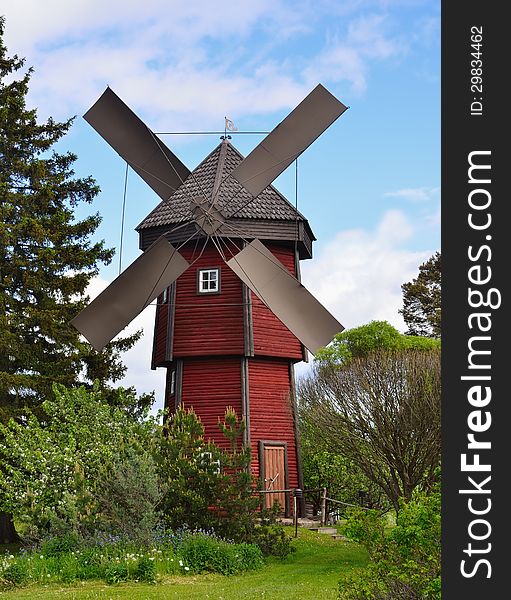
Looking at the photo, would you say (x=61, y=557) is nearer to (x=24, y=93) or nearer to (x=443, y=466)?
(x=443, y=466)

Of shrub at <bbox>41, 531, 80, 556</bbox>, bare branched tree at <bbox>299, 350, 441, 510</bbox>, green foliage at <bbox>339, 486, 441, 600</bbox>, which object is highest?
bare branched tree at <bbox>299, 350, 441, 510</bbox>

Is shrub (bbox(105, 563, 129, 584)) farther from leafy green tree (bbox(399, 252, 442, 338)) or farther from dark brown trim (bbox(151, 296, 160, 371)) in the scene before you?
leafy green tree (bbox(399, 252, 442, 338))

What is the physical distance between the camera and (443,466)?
542cm

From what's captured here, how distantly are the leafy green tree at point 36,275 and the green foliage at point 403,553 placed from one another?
46.5 ft

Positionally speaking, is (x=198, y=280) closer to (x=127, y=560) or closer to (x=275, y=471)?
(x=275, y=471)

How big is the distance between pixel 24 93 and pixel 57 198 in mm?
3138

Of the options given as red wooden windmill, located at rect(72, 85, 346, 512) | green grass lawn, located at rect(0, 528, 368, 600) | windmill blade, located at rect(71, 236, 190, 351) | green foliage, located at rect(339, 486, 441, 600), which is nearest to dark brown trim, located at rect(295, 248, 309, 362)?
red wooden windmill, located at rect(72, 85, 346, 512)

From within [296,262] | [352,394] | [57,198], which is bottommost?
[352,394]

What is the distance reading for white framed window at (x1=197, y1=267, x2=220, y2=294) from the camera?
2358cm

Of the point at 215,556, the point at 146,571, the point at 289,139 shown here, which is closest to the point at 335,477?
the point at 215,556

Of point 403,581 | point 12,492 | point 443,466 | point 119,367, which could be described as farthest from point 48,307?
point 443,466

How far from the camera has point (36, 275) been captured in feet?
75.4

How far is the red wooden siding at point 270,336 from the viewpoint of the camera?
23109 millimetres

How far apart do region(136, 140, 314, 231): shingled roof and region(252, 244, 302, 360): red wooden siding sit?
1106mm
